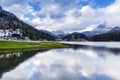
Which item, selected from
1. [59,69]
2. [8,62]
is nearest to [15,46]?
[8,62]

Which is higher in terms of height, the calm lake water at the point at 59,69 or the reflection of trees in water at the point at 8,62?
the reflection of trees in water at the point at 8,62

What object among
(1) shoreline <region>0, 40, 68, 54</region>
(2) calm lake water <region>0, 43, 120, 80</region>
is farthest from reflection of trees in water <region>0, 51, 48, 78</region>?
(1) shoreline <region>0, 40, 68, 54</region>

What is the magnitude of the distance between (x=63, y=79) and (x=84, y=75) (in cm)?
564

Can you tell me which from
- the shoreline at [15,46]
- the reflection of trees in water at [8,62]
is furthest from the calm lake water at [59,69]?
the shoreline at [15,46]

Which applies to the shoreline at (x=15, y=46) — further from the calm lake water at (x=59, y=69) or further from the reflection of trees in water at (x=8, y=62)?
the calm lake water at (x=59, y=69)

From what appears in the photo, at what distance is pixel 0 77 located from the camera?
4309 cm

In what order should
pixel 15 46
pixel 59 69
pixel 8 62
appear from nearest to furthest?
pixel 59 69
pixel 8 62
pixel 15 46

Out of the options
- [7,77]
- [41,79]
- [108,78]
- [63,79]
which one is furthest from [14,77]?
[108,78]

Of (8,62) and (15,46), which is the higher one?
(15,46)

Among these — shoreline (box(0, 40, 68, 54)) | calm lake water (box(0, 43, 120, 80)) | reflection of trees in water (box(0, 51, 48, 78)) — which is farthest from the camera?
shoreline (box(0, 40, 68, 54))

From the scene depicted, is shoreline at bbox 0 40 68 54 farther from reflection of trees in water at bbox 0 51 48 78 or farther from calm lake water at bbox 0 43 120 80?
calm lake water at bbox 0 43 120 80

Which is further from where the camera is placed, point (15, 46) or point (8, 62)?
point (15, 46)

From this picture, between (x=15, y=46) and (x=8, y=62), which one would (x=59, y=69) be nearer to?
(x=8, y=62)

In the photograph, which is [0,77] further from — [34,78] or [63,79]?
[63,79]
